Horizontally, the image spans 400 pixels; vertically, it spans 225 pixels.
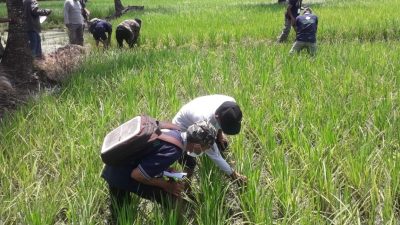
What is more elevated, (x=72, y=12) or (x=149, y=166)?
(x=72, y=12)

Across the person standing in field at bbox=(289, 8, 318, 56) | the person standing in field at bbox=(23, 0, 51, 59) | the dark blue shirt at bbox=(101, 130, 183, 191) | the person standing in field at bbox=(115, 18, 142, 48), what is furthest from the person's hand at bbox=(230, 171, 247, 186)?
the person standing in field at bbox=(115, 18, 142, 48)

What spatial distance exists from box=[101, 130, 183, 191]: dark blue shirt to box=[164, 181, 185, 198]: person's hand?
9 cm

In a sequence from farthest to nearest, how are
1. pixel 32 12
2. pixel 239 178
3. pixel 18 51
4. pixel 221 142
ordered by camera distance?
pixel 32 12 < pixel 18 51 < pixel 221 142 < pixel 239 178

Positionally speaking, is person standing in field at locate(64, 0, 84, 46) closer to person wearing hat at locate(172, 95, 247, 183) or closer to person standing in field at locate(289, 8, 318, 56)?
person standing in field at locate(289, 8, 318, 56)

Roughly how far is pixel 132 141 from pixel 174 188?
0.36m

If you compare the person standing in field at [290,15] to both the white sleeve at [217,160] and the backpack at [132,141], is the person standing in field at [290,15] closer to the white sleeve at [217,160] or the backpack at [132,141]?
the white sleeve at [217,160]

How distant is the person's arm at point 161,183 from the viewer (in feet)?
6.79

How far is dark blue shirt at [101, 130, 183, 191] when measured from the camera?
2059mm

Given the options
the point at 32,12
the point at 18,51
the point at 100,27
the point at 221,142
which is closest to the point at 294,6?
the point at 100,27

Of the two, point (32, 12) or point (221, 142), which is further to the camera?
point (32, 12)

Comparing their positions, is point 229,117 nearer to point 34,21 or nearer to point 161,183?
point 161,183

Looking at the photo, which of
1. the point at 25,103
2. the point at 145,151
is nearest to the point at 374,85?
the point at 145,151

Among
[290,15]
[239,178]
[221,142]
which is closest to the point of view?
[239,178]

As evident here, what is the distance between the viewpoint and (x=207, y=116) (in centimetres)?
242
